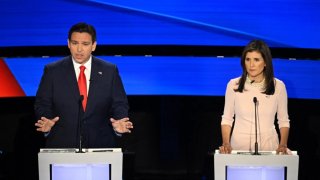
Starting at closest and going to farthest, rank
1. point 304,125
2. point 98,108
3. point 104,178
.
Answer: point 104,178 → point 98,108 → point 304,125

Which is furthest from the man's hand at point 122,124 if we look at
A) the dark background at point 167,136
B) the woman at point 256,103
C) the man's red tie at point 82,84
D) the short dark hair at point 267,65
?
the dark background at point 167,136

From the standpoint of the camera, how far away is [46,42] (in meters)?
4.50

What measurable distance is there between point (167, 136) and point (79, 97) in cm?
138

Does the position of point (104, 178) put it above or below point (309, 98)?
below

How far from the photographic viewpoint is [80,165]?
2584 mm

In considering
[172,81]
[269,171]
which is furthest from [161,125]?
[269,171]

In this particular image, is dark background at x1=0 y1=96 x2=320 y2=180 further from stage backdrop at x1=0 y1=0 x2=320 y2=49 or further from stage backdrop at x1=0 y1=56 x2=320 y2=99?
stage backdrop at x1=0 y1=0 x2=320 y2=49

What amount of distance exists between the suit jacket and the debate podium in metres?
0.93

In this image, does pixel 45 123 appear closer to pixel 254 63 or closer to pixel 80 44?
pixel 80 44

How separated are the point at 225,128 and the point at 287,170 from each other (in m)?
0.89

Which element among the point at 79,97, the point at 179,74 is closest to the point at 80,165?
the point at 79,97

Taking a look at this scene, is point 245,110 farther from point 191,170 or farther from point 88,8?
point 88,8

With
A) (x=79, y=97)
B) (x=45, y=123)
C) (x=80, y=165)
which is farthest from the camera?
(x=79, y=97)

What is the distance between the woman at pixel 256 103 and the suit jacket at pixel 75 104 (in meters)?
0.70
